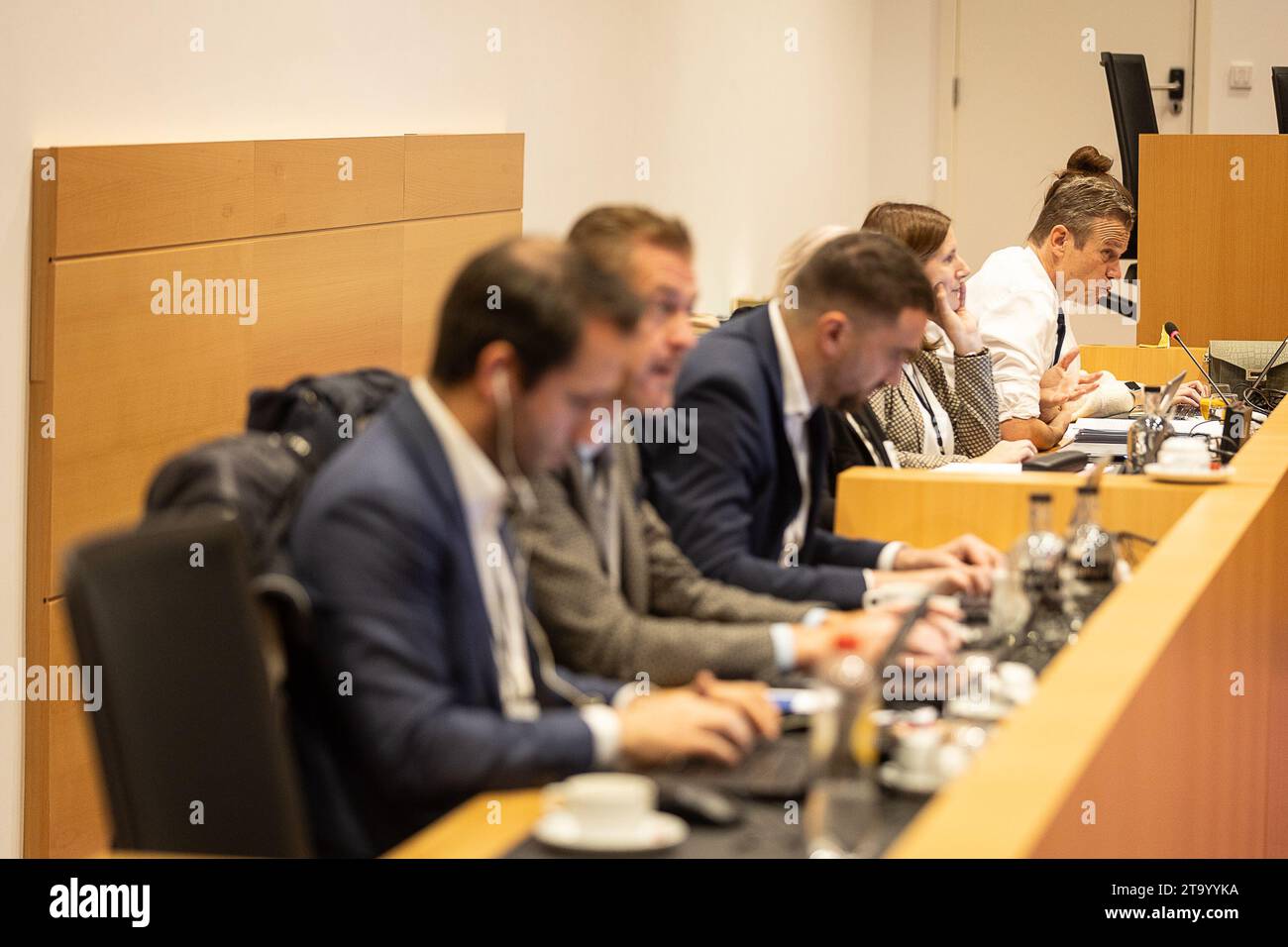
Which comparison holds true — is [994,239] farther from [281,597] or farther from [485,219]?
[281,597]

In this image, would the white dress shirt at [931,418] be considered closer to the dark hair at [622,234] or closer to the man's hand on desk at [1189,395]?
the man's hand on desk at [1189,395]

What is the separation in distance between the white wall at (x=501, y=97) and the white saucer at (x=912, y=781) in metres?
1.67

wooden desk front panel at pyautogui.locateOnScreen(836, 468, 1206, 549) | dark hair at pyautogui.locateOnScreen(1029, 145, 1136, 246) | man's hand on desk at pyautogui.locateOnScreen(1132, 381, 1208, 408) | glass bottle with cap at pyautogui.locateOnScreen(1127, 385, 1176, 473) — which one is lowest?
wooden desk front panel at pyautogui.locateOnScreen(836, 468, 1206, 549)

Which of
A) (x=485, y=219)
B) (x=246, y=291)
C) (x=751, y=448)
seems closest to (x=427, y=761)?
(x=751, y=448)

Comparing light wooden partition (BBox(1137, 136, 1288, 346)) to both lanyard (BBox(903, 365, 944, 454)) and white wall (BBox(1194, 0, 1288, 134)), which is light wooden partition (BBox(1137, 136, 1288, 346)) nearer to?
lanyard (BBox(903, 365, 944, 454))

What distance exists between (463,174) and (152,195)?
1425 mm

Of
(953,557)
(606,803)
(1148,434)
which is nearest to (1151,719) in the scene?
(606,803)

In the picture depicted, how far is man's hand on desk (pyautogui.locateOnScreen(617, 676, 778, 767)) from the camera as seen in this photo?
163 centimetres

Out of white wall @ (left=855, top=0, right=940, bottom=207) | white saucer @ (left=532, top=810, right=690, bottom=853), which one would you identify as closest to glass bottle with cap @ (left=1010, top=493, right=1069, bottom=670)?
white saucer @ (left=532, top=810, right=690, bottom=853)

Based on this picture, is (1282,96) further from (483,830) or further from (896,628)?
(483,830)

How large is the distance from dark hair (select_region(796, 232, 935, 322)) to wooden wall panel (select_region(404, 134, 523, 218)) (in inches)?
63.2
